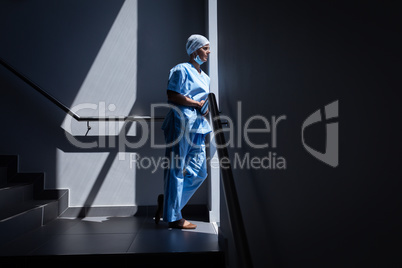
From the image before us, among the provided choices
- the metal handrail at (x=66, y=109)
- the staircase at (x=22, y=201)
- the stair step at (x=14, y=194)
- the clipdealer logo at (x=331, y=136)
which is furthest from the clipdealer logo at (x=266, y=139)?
the stair step at (x=14, y=194)

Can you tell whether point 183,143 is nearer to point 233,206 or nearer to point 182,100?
point 182,100

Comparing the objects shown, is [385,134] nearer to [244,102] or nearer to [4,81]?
[244,102]

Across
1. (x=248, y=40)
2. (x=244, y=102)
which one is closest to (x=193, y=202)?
(x=244, y=102)

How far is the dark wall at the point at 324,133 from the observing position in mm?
Result: 417

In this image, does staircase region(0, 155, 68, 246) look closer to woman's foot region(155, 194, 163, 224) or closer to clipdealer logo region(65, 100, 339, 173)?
woman's foot region(155, 194, 163, 224)

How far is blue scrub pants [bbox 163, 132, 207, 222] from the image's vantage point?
2.20 metres

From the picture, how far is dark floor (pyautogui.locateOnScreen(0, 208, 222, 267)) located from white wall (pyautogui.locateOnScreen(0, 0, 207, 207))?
474 mm

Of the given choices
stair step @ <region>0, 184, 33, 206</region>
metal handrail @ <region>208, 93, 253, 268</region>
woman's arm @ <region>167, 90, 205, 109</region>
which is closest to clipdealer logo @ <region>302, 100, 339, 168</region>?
metal handrail @ <region>208, 93, 253, 268</region>

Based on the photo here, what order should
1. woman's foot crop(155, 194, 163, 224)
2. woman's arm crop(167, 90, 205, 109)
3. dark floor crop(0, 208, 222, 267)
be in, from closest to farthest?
dark floor crop(0, 208, 222, 267)
woman's arm crop(167, 90, 205, 109)
woman's foot crop(155, 194, 163, 224)

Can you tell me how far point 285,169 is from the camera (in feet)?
2.60

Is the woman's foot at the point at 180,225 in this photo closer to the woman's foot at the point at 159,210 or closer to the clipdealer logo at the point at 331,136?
the woman's foot at the point at 159,210

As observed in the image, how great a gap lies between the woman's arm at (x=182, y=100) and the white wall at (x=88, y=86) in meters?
0.70

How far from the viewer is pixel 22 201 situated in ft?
8.39

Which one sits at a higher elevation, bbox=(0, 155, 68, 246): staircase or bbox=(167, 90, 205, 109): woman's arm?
bbox=(167, 90, 205, 109): woman's arm
